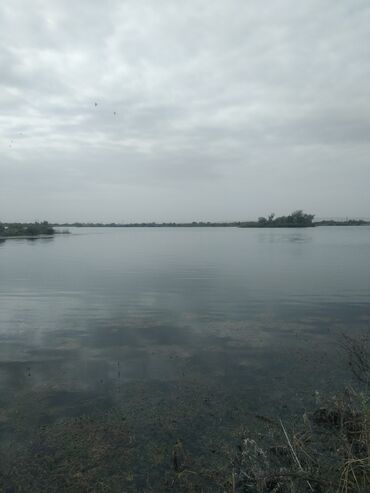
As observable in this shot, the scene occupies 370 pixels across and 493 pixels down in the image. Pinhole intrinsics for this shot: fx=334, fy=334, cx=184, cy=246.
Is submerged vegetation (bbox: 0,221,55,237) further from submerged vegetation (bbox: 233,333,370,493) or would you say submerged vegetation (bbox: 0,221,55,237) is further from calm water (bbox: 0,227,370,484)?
submerged vegetation (bbox: 233,333,370,493)

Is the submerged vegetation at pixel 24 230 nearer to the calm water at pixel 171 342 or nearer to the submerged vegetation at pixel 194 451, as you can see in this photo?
the calm water at pixel 171 342

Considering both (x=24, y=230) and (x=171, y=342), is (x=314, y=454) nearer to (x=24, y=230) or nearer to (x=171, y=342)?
(x=171, y=342)

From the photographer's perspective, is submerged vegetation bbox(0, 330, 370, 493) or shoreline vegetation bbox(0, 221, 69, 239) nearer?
submerged vegetation bbox(0, 330, 370, 493)

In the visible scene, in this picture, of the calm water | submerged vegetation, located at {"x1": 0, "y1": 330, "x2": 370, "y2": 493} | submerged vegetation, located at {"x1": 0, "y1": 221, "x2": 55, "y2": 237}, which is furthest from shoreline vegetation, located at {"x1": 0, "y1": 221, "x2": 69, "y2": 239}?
submerged vegetation, located at {"x1": 0, "y1": 330, "x2": 370, "y2": 493}

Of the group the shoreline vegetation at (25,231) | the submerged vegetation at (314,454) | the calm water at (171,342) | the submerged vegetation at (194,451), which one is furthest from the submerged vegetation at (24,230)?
the submerged vegetation at (314,454)

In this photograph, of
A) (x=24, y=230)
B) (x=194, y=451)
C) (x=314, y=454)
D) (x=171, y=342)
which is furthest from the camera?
(x=24, y=230)

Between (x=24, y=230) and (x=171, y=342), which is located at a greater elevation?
(x=24, y=230)

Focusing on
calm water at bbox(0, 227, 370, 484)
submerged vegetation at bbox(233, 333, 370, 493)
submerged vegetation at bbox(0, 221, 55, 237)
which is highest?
submerged vegetation at bbox(0, 221, 55, 237)

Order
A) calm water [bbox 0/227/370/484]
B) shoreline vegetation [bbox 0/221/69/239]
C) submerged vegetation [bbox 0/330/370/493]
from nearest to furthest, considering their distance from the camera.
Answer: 1. submerged vegetation [bbox 0/330/370/493]
2. calm water [bbox 0/227/370/484]
3. shoreline vegetation [bbox 0/221/69/239]

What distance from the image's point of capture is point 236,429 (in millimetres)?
6379

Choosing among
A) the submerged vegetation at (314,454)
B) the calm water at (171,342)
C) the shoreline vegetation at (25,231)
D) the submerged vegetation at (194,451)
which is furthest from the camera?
the shoreline vegetation at (25,231)

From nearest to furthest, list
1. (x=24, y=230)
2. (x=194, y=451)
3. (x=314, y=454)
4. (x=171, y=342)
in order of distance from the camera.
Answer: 1. (x=314, y=454)
2. (x=194, y=451)
3. (x=171, y=342)
4. (x=24, y=230)

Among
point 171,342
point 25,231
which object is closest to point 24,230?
point 25,231

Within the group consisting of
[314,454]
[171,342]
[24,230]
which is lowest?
[171,342]
